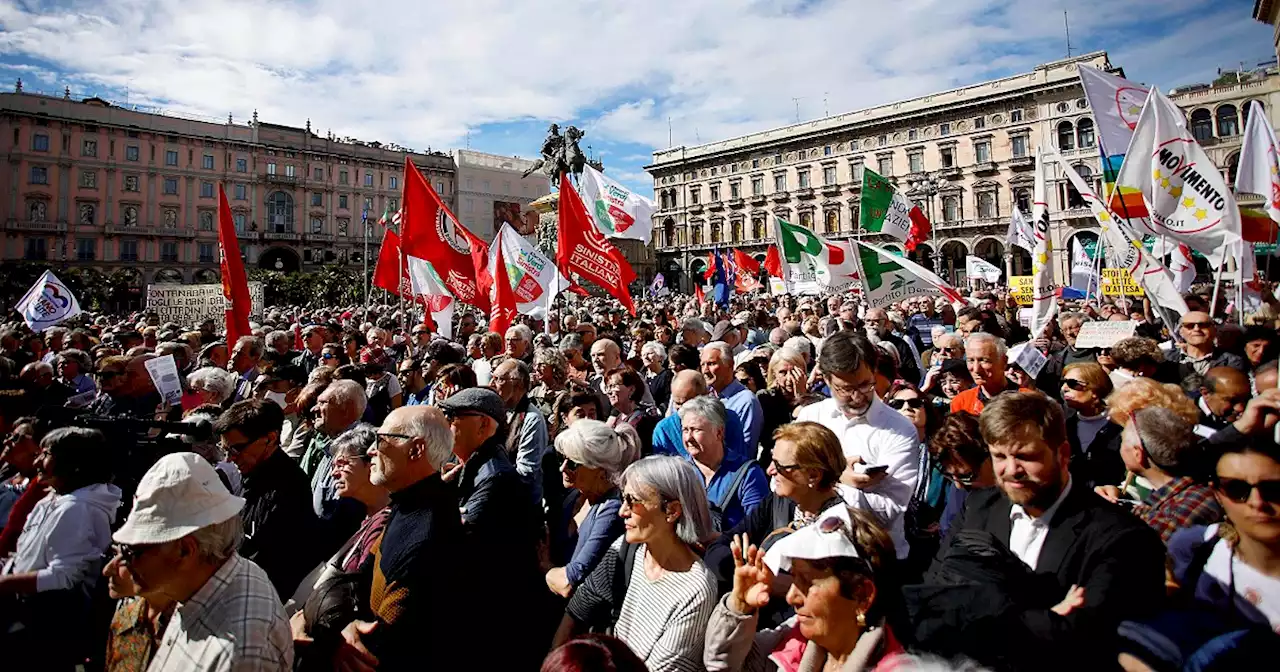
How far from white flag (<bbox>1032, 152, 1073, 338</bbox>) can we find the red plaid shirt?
6644 millimetres

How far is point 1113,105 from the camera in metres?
7.36

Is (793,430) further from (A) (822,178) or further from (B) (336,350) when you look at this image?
(A) (822,178)

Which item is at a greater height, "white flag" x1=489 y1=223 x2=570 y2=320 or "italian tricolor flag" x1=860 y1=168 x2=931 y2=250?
"italian tricolor flag" x1=860 y1=168 x2=931 y2=250

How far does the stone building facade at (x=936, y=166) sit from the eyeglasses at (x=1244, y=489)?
31174 mm

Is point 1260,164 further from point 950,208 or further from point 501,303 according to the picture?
point 950,208

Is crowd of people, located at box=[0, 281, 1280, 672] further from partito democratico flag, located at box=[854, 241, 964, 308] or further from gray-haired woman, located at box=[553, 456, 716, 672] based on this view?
partito democratico flag, located at box=[854, 241, 964, 308]

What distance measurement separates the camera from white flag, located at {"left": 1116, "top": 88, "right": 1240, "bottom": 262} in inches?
247

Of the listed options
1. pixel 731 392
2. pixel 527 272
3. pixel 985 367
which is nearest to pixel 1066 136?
pixel 527 272

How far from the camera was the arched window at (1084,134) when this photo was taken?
43.1m

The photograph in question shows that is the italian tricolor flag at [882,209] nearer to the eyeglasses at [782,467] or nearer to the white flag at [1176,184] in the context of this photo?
the white flag at [1176,184]

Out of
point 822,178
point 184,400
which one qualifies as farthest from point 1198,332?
point 822,178

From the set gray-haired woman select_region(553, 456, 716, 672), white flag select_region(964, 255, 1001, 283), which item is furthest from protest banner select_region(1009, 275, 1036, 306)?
gray-haired woman select_region(553, 456, 716, 672)

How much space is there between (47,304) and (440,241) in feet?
27.7

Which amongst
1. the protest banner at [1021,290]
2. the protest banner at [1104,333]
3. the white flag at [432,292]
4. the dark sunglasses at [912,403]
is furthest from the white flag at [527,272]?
the protest banner at [1021,290]
